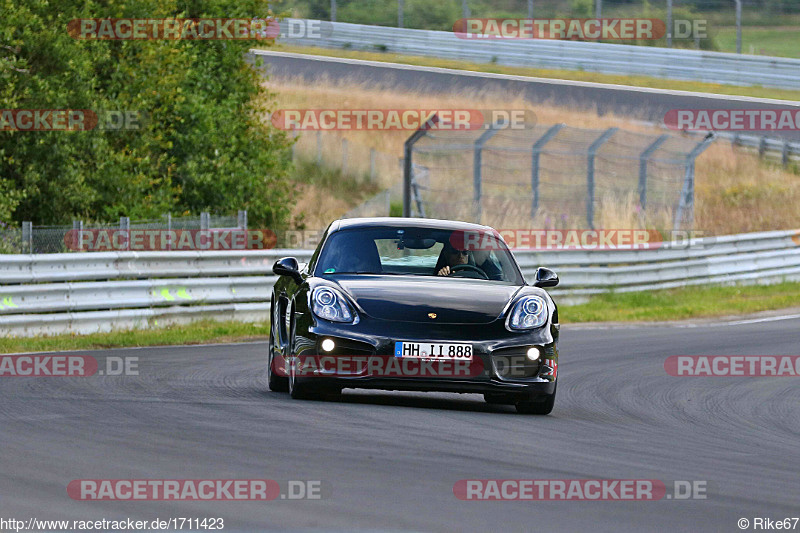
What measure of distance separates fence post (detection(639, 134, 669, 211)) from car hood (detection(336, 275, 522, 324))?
17.1 m

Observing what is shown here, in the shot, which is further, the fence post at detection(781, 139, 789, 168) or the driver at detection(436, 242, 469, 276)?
the fence post at detection(781, 139, 789, 168)

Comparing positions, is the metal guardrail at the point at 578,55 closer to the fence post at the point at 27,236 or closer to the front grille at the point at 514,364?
the fence post at the point at 27,236

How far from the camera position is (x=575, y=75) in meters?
44.3

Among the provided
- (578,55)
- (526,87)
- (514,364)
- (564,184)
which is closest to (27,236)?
(514,364)

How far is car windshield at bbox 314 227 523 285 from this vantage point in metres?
10.6

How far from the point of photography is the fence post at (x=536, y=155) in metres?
25.4

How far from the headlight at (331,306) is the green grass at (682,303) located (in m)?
10.9

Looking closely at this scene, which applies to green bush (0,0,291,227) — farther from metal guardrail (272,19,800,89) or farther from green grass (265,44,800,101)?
green grass (265,44,800,101)

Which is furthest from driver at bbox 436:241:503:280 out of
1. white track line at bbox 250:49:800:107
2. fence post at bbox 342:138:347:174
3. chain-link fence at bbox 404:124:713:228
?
white track line at bbox 250:49:800:107

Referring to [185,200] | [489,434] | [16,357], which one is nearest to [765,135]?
[185,200]

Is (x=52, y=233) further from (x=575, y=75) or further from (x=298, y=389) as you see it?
(x=575, y=75)

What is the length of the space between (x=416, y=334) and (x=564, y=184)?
20504 millimetres

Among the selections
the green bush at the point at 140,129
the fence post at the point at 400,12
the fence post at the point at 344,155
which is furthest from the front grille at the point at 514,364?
the fence post at the point at 400,12

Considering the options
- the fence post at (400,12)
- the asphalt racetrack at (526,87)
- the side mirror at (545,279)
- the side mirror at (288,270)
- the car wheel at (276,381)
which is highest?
the fence post at (400,12)
